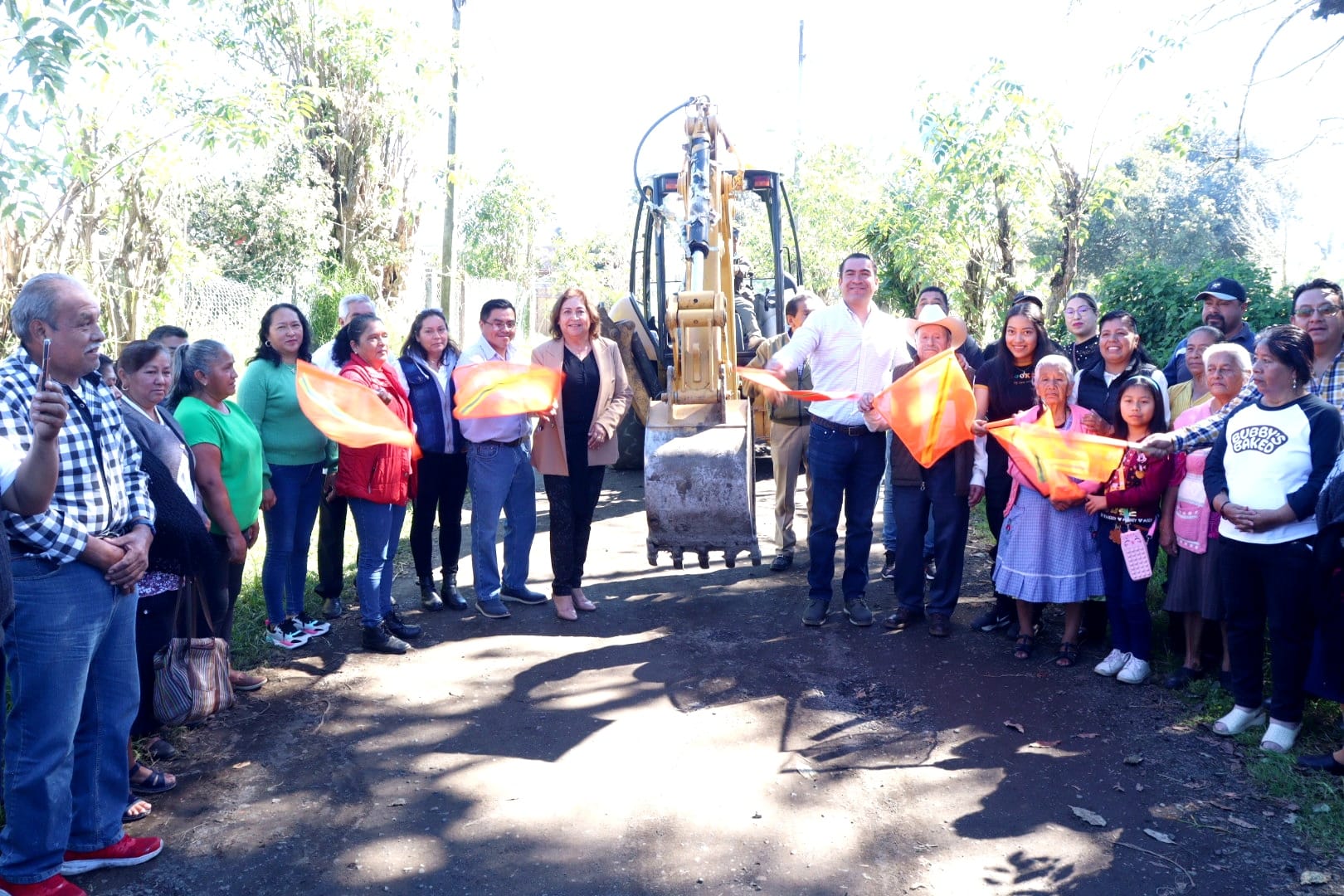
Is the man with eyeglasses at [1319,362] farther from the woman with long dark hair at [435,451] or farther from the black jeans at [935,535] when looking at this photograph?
the woman with long dark hair at [435,451]

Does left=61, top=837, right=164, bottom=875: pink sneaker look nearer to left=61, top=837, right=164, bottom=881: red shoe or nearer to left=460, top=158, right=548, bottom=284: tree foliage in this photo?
left=61, top=837, right=164, bottom=881: red shoe

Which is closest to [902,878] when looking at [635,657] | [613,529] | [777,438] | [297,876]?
[297,876]

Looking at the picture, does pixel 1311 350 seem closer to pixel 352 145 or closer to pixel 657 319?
pixel 657 319

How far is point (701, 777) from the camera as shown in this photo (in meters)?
4.36

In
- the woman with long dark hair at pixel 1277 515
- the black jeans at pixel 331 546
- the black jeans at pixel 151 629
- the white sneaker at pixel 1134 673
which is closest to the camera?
the black jeans at pixel 151 629

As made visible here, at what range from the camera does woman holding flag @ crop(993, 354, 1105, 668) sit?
223 inches

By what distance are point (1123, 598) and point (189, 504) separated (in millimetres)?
4489

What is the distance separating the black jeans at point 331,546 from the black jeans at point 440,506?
1.55 feet

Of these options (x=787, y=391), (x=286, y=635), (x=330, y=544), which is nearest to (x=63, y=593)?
(x=286, y=635)

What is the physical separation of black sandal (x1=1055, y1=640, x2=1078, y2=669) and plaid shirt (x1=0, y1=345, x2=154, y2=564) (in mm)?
4542

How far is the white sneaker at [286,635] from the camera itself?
5.95 m

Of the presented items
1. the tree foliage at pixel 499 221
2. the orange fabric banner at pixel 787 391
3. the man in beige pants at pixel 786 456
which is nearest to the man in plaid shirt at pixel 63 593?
the orange fabric banner at pixel 787 391

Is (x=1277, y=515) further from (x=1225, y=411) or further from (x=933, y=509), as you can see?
(x=933, y=509)

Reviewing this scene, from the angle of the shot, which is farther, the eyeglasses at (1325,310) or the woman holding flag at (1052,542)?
the woman holding flag at (1052,542)
